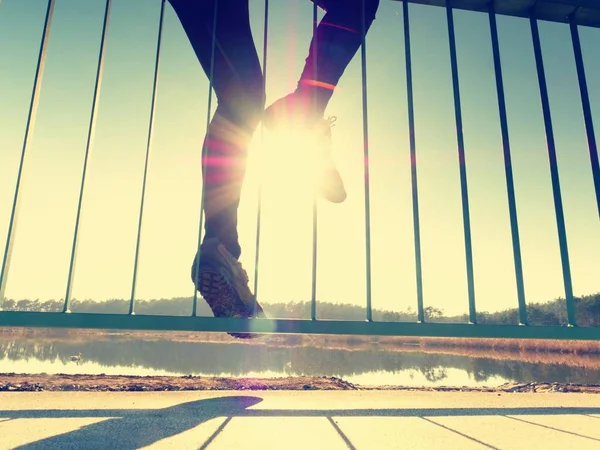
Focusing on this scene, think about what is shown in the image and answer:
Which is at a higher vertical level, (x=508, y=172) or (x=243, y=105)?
(x=243, y=105)

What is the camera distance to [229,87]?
1.97 metres

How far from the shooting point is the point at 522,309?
1.87 m

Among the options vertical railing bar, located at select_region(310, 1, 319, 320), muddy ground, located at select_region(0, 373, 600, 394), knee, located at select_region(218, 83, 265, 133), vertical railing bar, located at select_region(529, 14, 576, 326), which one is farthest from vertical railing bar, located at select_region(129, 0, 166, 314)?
vertical railing bar, located at select_region(529, 14, 576, 326)

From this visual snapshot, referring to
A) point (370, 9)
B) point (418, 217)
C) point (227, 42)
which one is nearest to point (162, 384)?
point (418, 217)

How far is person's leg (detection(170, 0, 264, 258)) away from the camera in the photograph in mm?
1935

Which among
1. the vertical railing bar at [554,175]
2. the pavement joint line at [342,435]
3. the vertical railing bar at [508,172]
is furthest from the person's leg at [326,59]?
the pavement joint line at [342,435]

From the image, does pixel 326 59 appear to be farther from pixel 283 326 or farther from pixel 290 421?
pixel 290 421

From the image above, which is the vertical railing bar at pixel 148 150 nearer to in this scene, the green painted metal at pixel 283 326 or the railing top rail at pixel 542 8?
the green painted metal at pixel 283 326

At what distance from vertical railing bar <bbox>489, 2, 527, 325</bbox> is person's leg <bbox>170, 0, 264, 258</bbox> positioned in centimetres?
134

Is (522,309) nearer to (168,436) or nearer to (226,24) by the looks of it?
(168,436)

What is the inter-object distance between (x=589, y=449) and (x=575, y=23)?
232 cm

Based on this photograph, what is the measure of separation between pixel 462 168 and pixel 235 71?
1.29 meters

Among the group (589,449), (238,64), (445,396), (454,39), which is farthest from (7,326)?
(445,396)

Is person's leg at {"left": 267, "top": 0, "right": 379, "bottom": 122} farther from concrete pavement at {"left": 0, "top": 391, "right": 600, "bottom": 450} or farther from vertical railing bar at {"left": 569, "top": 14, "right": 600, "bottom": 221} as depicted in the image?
concrete pavement at {"left": 0, "top": 391, "right": 600, "bottom": 450}
